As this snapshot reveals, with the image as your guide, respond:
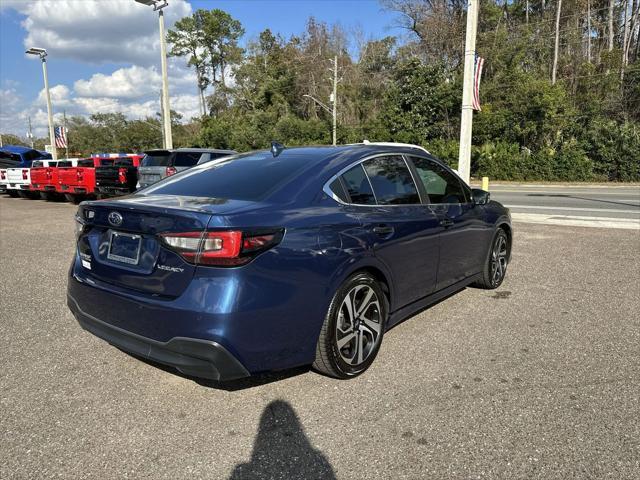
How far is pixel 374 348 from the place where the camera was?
11.7 ft

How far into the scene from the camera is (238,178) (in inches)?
140

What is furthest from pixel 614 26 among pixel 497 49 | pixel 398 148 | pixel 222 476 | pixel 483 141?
pixel 222 476

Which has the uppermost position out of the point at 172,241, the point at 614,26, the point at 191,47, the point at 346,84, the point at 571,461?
the point at 191,47

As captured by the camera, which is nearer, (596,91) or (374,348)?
(374,348)

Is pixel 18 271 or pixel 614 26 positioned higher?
pixel 614 26

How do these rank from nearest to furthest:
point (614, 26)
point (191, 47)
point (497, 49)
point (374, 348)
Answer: point (374, 348), point (497, 49), point (614, 26), point (191, 47)

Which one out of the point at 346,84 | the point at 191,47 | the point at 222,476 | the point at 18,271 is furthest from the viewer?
the point at 191,47

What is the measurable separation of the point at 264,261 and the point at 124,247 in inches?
37.5

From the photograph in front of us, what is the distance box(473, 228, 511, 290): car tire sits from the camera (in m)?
5.38

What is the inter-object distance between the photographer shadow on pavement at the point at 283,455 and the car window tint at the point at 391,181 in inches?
67.8

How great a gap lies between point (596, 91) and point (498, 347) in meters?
33.2

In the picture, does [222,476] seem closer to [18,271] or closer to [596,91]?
[18,271]

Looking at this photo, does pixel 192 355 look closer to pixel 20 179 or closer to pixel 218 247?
pixel 218 247

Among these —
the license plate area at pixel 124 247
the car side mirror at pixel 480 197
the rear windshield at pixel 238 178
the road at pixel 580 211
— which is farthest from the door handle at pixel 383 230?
the road at pixel 580 211
